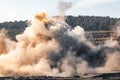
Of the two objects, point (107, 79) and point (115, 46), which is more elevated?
point (115, 46)

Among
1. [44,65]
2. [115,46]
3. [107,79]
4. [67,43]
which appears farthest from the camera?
[115,46]

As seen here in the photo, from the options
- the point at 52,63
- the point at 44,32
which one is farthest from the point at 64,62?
the point at 44,32

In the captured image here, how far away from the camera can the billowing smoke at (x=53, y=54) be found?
438 ft

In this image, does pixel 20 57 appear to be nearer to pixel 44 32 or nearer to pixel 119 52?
pixel 44 32

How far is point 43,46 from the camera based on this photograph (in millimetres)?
138500

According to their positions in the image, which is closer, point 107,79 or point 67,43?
point 107,79

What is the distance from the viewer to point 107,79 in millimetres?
113625

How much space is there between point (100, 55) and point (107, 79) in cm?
3335

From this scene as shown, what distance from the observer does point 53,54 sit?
137375 millimetres

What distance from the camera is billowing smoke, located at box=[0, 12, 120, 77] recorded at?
5256 inches

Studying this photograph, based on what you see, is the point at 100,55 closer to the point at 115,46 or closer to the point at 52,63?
the point at 115,46

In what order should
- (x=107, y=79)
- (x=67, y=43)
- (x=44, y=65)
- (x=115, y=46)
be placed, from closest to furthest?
(x=107, y=79) → (x=44, y=65) → (x=67, y=43) → (x=115, y=46)

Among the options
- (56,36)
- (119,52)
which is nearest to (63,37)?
(56,36)

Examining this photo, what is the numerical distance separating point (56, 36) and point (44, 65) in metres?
13.0
